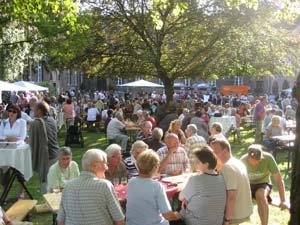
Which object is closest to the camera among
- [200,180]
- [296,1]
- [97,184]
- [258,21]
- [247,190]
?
[97,184]

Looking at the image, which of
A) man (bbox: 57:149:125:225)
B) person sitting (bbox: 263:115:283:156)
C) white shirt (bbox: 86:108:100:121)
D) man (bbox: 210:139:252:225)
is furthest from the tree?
man (bbox: 57:149:125:225)

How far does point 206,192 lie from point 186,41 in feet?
59.8

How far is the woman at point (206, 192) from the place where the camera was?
495 cm

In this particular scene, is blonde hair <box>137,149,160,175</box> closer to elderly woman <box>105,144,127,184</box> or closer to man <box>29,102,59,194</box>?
elderly woman <box>105,144,127,184</box>

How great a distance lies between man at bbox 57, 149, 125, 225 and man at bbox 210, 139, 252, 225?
145 centimetres

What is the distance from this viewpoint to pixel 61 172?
6660 millimetres

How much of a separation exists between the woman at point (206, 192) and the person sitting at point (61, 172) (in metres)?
2.27

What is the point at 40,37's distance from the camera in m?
18.7

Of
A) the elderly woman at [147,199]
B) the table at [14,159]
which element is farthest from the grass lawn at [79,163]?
the elderly woman at [147,199]

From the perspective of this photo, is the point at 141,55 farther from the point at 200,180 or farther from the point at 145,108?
the point at 200,180

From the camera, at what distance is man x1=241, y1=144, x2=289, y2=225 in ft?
20.9

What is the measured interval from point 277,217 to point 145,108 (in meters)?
15.4

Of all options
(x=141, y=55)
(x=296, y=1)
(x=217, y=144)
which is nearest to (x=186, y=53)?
(x=141, y=55)

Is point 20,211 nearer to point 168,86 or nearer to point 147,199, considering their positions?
point 147,199
